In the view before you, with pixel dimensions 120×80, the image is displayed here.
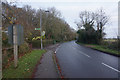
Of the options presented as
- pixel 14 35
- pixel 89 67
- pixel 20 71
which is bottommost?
pixel 89 67

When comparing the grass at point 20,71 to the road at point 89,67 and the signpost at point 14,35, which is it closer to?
the signpost at point 14,35

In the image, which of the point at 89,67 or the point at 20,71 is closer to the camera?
the point at 20,71

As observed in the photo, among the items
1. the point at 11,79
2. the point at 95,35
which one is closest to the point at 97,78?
the point at 11,79

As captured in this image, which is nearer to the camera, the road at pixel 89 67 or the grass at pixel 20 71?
the grass at pixel 20 71

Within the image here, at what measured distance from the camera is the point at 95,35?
3083 centimetres

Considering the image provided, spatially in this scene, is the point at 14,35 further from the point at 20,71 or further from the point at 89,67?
the point at 89,67

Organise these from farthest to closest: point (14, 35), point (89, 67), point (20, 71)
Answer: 1. point (89, 67)
2. point (14, 35)
3. point (20, 71)

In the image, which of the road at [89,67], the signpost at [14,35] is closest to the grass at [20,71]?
the signpost at [14,35]

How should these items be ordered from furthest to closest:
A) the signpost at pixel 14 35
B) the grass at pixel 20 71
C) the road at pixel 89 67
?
the signpost at pixel 14 35
the road at pixel 89 67
the grass at pixel 20 71

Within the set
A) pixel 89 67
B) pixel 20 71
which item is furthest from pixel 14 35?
pixel 89 67

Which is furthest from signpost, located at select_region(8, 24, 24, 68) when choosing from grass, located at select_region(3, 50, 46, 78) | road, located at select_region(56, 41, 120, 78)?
road, located at select_region(56, 41, 120, 78)

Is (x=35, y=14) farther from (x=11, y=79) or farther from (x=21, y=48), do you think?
(x=11, y=79)

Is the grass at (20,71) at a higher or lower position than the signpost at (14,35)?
lower

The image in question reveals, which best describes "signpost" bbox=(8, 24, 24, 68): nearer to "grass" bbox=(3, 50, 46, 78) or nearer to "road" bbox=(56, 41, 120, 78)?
"grass" bbox=(3, 50, 46, 78)
